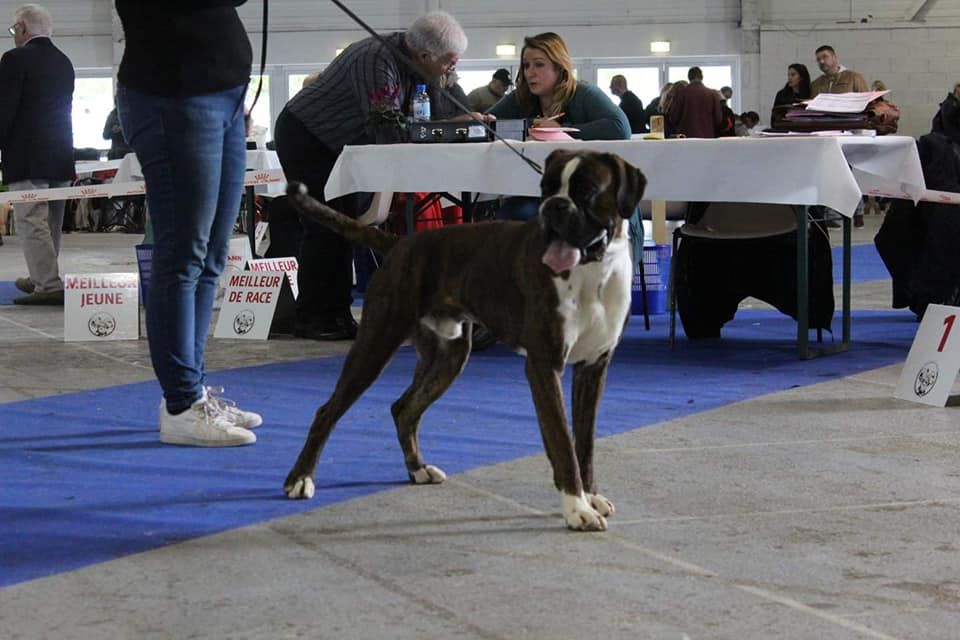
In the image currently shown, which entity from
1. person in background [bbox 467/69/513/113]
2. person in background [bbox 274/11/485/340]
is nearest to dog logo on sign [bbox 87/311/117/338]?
person in background [bbox 274/11/485/340]

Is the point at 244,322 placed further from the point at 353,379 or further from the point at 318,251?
the point at 353,379

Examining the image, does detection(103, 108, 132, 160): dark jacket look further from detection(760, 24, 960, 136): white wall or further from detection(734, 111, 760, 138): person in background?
detection(760, 24, 960, 136): white wall

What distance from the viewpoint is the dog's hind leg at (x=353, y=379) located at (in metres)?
2.98

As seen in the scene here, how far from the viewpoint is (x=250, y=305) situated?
614cm

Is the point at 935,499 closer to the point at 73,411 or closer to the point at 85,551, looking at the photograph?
the point at 85,551

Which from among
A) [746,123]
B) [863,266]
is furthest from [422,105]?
[746,123]

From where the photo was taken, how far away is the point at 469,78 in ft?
64.3

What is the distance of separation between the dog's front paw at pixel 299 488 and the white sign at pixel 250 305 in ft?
9.96

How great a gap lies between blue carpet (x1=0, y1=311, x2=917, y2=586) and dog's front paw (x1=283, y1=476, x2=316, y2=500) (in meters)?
0.03

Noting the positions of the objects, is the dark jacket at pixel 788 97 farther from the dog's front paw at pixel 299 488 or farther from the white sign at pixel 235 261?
the dog's front paw at pixel 299 488

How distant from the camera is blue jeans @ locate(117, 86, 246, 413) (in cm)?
351

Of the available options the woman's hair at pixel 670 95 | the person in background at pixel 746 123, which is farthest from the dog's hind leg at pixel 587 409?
the person in background at pixel 746 123

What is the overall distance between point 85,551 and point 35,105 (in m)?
5.53

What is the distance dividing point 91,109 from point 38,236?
13138 mm
